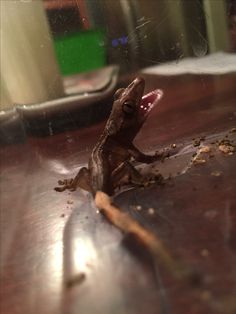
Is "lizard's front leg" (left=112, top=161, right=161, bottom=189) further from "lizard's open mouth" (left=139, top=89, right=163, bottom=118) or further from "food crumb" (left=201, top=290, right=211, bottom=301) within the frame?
"food crumb" (left=201, top=290, right=211, bottom=301)

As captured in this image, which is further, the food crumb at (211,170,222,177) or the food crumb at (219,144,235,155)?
the food crumb at (219,144,235,155)

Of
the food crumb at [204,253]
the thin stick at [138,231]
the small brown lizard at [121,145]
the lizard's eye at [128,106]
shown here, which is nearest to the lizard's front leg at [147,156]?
the small brown lizard at [121,145]

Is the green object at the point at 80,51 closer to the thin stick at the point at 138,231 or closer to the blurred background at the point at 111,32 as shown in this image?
the blurred background at the point at 111,32

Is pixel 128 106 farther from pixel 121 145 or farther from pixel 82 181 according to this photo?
pixel 82 181

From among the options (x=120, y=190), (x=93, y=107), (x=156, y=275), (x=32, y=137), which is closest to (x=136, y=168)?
(x=120, y=190)

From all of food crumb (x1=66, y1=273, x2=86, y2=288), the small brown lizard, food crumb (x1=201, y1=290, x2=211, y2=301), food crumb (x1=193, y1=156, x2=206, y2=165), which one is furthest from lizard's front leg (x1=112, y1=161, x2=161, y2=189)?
food crumb (x1=201, y1=290, x2=211, y2=301)

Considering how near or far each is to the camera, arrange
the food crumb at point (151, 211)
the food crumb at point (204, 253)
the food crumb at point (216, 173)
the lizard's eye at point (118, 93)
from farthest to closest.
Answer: the lizard's eye at point (118, 93), the food crumb at point (216, 173), the food crumb at point (151, 211), the food crumb at point (204, 253)

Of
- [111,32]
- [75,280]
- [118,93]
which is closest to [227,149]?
[118,93]

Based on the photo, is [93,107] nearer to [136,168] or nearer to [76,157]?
[76,157]
